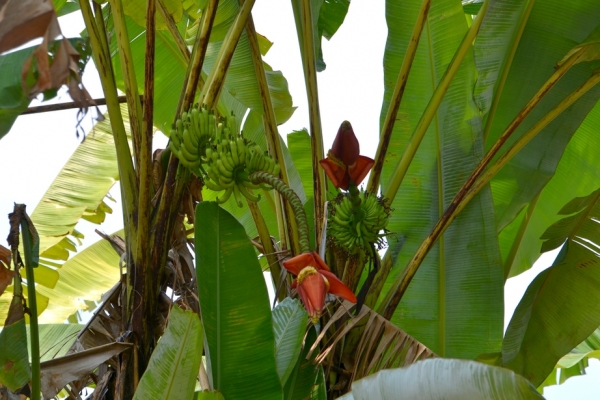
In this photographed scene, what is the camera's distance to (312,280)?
1.07 meters

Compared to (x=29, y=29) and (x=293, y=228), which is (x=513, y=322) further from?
(x=29, y=29)

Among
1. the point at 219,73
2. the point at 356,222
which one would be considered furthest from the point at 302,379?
the point at 219,73

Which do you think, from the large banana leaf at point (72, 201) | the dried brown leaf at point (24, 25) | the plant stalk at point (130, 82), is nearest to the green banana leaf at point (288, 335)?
the plant stalk at point (130, 82)

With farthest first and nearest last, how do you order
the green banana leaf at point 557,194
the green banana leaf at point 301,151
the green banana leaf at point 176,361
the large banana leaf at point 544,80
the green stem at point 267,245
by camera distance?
the green banana leaf at point 301,151 < the green banana leaf at point 557,194 < the large banana leaf at point 544,80 < the green stem at point 267,245 < the green banana leaf at point 176,361

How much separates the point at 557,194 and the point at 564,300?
514mm

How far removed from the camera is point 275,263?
4.87 ft

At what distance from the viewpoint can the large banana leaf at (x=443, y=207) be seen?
164 cm

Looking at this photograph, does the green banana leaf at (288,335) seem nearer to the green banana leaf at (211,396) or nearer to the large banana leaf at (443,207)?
the green banana leaf at (211,396)

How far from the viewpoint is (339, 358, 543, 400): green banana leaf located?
29.3 inches

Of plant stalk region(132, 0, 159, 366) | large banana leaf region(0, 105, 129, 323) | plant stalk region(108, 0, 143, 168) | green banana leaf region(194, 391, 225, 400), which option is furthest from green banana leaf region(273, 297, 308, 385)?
large banana leaf region(0, 105, 129, 323)

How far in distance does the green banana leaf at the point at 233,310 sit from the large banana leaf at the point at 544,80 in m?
0.91

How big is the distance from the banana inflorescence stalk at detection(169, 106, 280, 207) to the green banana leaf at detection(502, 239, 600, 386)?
77cm

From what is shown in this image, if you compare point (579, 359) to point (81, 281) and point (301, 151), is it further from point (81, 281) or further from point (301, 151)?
point (81, 281)

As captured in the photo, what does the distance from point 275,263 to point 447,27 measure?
2.91 feet
